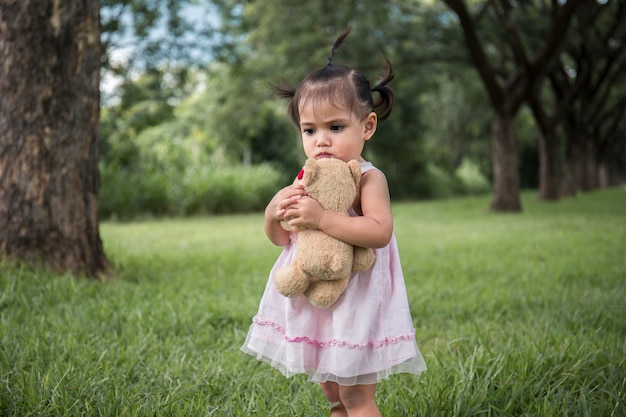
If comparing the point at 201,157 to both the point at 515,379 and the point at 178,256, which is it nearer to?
the point at 178,256

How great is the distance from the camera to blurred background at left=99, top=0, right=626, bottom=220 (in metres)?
12.2

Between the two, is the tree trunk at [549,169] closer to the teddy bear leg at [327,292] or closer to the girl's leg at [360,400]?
the girl's leg at [360,400]

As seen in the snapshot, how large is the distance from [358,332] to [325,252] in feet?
0.91

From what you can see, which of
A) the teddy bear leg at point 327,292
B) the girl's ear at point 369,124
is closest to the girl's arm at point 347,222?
the teddy bear leg at point 327,292

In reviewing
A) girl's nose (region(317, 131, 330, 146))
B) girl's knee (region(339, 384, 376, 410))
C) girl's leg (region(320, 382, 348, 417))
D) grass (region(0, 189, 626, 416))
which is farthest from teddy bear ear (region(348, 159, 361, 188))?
grass (region(0, 189, 626, 416))

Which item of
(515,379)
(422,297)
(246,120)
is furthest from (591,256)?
(246,120)

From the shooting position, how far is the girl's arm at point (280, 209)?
5.45ft

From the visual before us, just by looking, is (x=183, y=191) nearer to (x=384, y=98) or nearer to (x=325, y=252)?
(x=384, y=98)

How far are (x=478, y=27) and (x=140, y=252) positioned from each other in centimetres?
938

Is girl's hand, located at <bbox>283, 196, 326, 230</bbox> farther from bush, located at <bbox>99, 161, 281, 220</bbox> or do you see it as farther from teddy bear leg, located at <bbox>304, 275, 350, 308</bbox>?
bush, located at <bbox>99, 161, 281, 220</bbox>

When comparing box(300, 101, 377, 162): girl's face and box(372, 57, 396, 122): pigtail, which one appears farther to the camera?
box(372, 57, 396, 122): pigtail

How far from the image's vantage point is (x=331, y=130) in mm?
1714

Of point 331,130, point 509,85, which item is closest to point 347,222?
point 331,130

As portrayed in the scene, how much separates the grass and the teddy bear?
0.66 m
